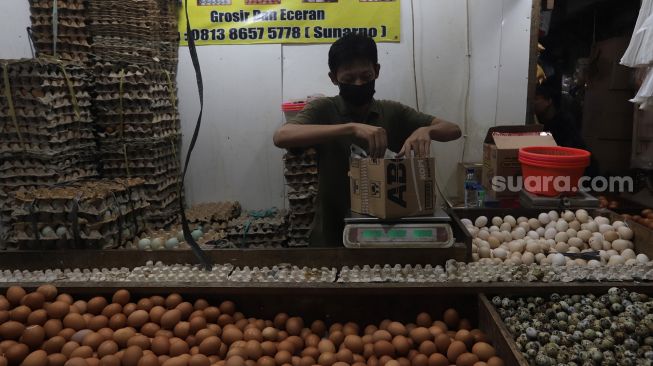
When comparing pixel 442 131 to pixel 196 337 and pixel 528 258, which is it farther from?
pixel 196 337

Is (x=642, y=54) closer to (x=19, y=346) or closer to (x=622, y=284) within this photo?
(x=622, y=284)

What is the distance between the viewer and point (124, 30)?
4.46m

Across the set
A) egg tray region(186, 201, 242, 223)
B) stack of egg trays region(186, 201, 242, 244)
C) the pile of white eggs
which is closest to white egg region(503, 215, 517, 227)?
the pile of white eggs

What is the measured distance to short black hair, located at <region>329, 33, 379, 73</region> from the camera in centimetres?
249

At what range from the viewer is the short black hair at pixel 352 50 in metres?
2.49

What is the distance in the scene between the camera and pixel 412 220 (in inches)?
86.0

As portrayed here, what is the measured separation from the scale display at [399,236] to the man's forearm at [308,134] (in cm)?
51

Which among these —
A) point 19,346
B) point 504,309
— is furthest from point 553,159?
point 19,346

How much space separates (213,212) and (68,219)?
6.93 feet

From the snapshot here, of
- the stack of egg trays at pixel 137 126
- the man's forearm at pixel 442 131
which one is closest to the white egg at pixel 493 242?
the man's forearm at pixel 442 131

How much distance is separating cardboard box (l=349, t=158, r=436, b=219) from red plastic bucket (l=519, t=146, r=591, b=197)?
0.94m

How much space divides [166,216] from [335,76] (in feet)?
9.10

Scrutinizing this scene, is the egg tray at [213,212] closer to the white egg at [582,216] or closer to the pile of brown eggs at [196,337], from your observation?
the pile of brown eggs at [196,337]

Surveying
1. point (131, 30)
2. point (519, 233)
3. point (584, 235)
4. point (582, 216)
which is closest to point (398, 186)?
point (519, 233)
